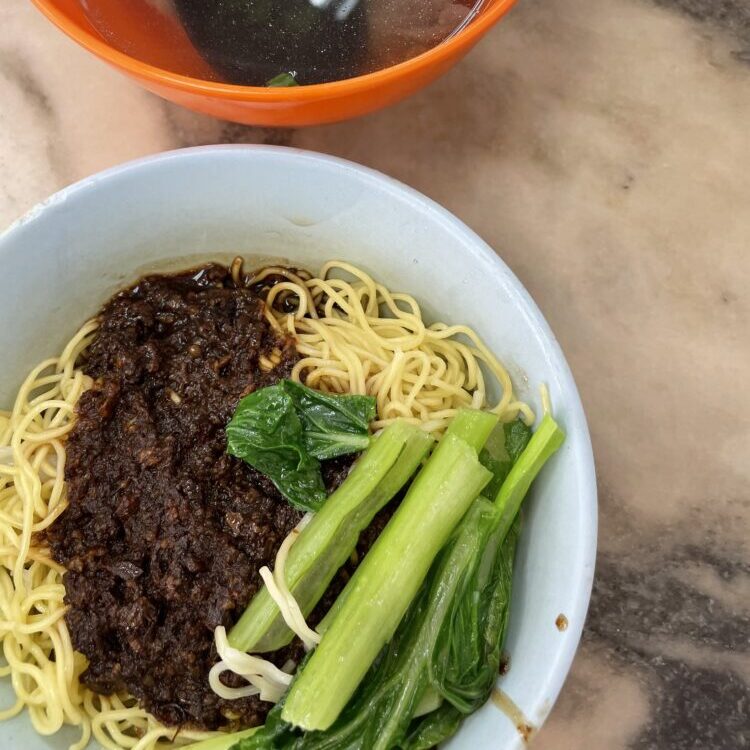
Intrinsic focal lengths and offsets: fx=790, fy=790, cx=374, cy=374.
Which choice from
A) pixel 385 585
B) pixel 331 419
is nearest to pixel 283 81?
pixel 331 419

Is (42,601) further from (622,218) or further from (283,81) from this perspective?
(622,218)

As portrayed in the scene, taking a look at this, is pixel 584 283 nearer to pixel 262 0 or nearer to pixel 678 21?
pixel 678 21

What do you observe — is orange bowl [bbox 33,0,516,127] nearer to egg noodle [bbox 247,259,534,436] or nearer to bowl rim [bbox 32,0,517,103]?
bowl rim [bbox 32,0,517,103]

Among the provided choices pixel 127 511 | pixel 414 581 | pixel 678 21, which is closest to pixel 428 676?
pixel 414 581

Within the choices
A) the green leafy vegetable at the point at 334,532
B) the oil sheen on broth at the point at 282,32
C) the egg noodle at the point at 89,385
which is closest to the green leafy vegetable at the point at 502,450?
the egg noodle at the point at 89,385

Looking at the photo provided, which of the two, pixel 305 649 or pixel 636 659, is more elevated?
pixel 305 649

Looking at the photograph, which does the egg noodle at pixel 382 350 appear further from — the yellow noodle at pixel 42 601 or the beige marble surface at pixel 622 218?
the yellow noodle at pixel 42 601

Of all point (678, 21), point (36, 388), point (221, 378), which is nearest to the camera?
point (221, 378)
